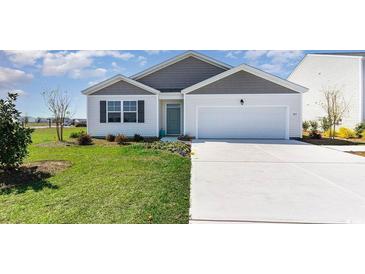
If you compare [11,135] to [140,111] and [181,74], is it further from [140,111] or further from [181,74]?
[181,74]

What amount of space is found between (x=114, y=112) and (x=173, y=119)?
158 inches

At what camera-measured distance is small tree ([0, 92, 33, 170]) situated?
5996mm

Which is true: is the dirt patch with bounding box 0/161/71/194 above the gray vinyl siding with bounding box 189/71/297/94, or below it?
below

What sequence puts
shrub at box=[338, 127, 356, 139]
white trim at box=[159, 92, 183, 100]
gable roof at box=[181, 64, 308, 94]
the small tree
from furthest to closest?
shrub at box=[338, 127, 356, 139], white trim at box=[159, 92, 183, 100], gable roof at box=[181, 64, 308, 94], the small tree

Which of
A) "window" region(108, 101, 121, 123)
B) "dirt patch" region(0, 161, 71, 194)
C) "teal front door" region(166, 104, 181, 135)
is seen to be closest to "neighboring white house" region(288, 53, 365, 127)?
"teal front door" region(166, 104, 181, 135)

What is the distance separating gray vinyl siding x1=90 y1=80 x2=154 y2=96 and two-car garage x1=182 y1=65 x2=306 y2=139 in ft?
10.2

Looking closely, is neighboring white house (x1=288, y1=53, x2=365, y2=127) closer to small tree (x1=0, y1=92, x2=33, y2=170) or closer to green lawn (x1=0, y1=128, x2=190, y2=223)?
green lawn (x1=0, y1=128, x2=190, y2=223)

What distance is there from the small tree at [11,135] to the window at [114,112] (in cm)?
807

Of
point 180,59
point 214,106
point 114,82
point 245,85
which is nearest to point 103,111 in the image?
point 114,82

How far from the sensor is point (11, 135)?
19.9ft

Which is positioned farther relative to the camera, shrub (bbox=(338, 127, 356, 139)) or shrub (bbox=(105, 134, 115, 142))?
shrub (bbox=(338, 127, 356, 139))

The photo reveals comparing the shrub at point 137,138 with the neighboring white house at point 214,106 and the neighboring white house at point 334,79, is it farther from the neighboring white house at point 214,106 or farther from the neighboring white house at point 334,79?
the neighboring white house at point 334,79
